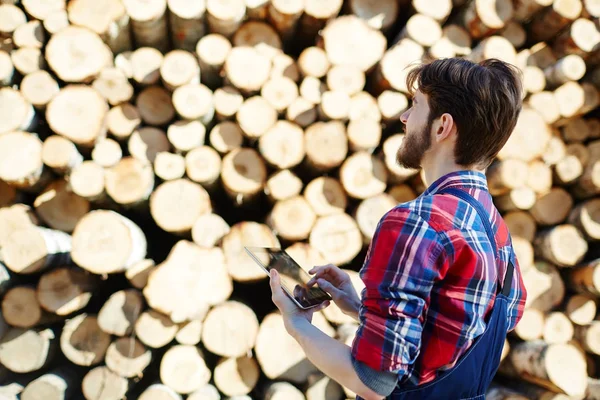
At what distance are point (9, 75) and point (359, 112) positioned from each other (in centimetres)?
172

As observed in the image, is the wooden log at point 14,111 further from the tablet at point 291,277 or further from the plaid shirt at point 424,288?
the plaid shirt at point 424,288

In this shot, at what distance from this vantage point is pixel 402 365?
78 centimetres

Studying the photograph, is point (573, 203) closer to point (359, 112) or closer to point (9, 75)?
point (359, 112)

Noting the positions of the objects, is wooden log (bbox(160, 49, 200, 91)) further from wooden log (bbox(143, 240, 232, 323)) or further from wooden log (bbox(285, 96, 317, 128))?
wooden log (bbox(143, 240, 232, 323))

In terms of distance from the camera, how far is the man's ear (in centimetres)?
98

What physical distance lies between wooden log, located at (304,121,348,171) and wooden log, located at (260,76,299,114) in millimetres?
191

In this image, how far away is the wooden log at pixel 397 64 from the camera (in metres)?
2.29

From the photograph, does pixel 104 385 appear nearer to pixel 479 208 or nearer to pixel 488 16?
pixel 479 208

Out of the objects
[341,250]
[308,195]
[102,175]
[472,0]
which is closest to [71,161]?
[102,175]

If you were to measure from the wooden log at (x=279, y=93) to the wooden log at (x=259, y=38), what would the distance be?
0.21m

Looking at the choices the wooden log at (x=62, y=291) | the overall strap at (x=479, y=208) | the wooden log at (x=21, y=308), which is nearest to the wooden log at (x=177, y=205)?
the wooden log at (x=62, y=291)

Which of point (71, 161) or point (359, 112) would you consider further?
point (359, 112)

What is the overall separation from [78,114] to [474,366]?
2.00 m

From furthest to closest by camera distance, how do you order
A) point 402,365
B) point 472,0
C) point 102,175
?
point 472,0
point 102,175
point 402,365
